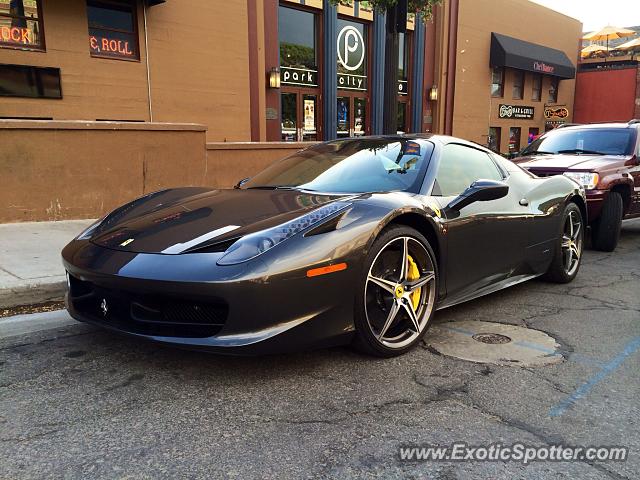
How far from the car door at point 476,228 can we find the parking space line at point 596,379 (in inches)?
37.7

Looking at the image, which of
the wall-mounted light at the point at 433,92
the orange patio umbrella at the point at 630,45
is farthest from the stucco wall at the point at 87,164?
the orange patio umbrella at the point at 630,45

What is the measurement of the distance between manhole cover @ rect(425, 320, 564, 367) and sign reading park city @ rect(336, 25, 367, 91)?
1328 centimetres

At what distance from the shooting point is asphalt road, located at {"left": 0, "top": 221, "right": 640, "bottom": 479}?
81.1 inches

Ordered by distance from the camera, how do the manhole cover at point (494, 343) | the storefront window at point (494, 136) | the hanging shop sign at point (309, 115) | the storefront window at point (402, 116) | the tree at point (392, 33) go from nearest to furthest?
the manhole cover at point (494, 343)
the tree at point (392, 33)
the hanging shop sign at point (309, 115)
the storefront window at point (402, 116)
the storefront window at point (494, 136)

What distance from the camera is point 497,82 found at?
21.9 m

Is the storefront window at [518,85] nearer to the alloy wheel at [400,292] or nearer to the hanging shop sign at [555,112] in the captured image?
the hanging shop sign at [555,112]

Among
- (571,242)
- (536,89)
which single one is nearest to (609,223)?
(571,242)

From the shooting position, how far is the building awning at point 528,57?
20.8 metres

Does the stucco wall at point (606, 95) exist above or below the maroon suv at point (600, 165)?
above

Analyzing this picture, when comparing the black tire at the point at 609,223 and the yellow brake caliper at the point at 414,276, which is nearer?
the yellow brake caliper at the point at 414,276

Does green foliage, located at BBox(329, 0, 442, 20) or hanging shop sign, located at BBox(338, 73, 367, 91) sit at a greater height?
green foliage, located at BBox(329, 0, 442, 20)

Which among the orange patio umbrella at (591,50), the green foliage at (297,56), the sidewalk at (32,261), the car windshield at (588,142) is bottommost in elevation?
the sidewalk at (32,261)

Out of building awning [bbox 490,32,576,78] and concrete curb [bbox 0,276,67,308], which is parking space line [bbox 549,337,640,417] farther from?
building awning [bbox 490,32,576,78]

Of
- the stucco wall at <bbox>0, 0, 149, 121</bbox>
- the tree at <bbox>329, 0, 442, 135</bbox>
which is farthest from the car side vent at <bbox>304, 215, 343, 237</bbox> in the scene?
the stucco wall at <bbox>0, 0, 149, 121</bbox>
